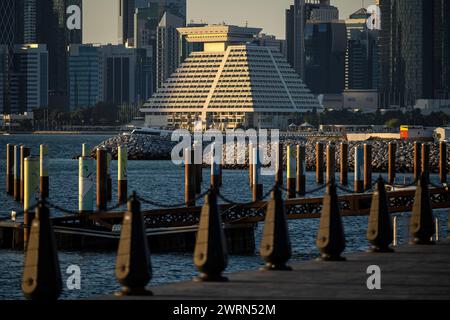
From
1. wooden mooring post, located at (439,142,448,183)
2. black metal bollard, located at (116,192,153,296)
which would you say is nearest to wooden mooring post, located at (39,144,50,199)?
wooden mooring post, located at (439,142,448,183)

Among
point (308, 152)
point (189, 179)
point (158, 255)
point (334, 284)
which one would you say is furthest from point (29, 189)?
point (308, 152)

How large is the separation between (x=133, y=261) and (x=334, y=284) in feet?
7.55

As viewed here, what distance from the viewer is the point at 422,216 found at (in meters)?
22.4

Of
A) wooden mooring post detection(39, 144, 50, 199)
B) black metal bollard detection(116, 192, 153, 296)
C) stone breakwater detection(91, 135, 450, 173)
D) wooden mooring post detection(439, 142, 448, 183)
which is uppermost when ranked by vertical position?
black metal bollard detection(116, 192, 153, 296)

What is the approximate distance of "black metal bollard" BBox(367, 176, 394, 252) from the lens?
21188 millimetres

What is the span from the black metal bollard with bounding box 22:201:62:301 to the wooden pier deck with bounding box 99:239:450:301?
53 centimetres

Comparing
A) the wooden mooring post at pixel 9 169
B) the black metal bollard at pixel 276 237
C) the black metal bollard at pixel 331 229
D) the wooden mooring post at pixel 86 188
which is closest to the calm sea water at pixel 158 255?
the wooden mooring post at pixel 9 169

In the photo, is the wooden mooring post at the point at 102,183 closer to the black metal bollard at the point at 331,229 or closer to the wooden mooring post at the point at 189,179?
the wooden mooring post at the point at 189,179

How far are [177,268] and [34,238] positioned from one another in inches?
819

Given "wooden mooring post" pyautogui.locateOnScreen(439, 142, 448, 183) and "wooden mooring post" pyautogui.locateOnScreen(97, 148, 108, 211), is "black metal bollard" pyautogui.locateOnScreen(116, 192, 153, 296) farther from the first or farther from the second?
"wooden mooring post" pyautogui.locateOnScreen(439, 142, 448, 183)

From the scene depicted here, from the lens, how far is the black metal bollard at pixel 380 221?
69.5 ft

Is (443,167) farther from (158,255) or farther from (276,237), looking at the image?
(276,237)
